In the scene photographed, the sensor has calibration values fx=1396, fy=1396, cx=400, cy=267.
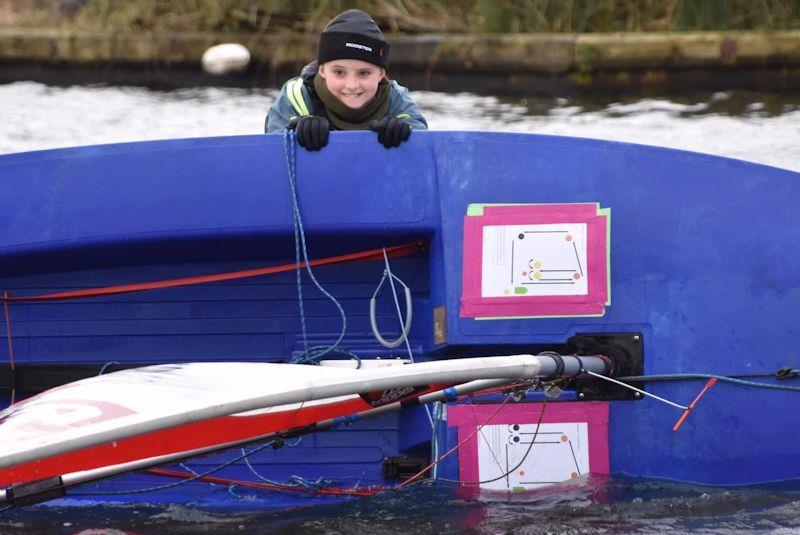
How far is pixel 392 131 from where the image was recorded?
4.16 meters

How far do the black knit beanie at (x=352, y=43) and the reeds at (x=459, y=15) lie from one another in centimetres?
799

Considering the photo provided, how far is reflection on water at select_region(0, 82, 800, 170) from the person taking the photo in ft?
31.8

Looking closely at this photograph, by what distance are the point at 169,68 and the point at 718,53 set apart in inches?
203

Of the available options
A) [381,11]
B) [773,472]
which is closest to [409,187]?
[773,472]

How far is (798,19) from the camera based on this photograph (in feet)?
39.4

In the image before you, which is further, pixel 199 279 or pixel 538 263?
pixel 199 279

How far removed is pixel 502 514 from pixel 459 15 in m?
9.73

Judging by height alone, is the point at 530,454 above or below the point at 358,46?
below

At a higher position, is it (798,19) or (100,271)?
(798,19)

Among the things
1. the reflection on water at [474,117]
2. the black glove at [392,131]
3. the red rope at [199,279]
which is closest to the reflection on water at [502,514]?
the red rope at [199,279]

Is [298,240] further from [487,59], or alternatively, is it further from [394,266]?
[487,59]

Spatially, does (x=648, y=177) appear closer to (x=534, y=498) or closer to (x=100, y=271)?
(x=534, y=498)

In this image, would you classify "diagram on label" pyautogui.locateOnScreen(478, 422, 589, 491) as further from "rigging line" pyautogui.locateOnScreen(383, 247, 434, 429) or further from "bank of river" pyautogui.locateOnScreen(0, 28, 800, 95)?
"bank of river" pyautogui.locateOnScreen(0, 28, 800, 95)

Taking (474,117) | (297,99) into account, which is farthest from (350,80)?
(474,117)
